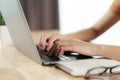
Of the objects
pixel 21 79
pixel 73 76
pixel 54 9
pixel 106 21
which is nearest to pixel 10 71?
pixel 21 79

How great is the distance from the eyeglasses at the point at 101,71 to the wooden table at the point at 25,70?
1.4 inches

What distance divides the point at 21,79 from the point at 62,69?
0.53ft

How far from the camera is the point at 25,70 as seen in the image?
3.12ft

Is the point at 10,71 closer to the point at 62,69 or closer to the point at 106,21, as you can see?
the point at 62,69

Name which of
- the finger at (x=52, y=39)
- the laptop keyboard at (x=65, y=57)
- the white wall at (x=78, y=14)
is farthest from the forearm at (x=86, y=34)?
the white wall at (x=78, y=14)

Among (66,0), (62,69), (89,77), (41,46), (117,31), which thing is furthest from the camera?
(66,0)

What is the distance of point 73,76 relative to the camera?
33.2 inches

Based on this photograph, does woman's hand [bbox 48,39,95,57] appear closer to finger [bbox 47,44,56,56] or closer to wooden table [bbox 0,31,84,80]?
finger [bbox 47,44,56,56]

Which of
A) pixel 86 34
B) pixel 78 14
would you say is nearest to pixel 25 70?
pixel 86 34

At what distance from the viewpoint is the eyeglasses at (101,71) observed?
2.66ft

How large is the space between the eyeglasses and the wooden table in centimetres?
4

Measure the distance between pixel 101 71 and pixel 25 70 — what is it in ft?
0.91

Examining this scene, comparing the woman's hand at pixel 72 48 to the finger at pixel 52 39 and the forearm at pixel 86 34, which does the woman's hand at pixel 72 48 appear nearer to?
the finger at pixel 52 39

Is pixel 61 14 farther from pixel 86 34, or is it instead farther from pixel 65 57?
pixel 65 57
